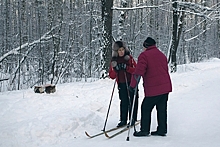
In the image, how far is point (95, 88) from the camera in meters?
10.0

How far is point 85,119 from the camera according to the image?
22.2 ft

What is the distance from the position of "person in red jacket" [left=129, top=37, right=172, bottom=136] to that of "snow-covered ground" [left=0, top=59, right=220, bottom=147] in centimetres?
34

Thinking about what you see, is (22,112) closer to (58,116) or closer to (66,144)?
(58,116)

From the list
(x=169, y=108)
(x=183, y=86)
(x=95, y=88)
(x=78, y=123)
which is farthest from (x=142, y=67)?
(x=183, y=86)

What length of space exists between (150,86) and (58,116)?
2352 mm

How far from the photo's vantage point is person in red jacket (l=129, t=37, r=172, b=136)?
526cm

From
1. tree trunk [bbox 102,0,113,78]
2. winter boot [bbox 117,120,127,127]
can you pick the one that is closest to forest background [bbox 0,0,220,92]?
tree trunk [bbox 102,0,113,78]

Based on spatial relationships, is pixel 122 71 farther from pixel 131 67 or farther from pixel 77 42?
pixel 77 42

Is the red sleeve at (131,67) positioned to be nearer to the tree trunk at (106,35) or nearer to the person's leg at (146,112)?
the person's leg at (146,112)

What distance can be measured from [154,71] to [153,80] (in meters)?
0.16

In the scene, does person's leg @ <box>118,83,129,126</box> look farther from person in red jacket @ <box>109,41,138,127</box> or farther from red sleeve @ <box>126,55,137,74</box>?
red sleeve @ <box>126,55,137,74</box>

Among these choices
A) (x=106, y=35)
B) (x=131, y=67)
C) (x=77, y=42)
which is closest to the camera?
(x=131, y=67)

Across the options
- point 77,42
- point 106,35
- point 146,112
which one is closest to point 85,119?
point 146,112

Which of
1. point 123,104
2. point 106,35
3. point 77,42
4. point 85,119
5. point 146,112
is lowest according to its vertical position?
point 85,119
